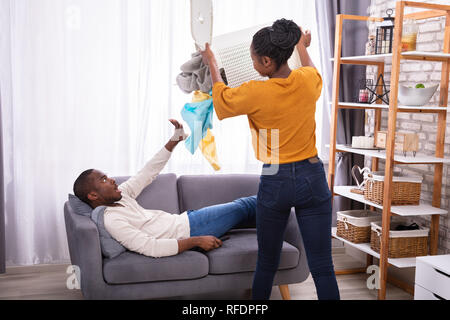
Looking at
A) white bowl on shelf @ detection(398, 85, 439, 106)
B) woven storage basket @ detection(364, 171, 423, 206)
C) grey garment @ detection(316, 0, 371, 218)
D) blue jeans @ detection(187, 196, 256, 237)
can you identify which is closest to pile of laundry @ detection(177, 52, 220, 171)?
blue jeans @ detection(187, 196, 256, 237)

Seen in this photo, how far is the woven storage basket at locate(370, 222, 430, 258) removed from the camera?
2.96 meters

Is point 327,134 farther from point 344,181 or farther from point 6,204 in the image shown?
point 6,204

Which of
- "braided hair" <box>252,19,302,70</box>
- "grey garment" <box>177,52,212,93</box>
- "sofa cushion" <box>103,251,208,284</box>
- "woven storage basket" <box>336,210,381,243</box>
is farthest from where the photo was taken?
"woven storage basket" <box>336,210,381,243</box>

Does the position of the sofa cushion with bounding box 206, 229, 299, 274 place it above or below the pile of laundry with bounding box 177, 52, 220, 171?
below

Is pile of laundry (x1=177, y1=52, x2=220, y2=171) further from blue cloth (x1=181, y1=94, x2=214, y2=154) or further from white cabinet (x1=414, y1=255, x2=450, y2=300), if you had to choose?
white cabinet (x1=414, y1=255, x2=450, y2=300)

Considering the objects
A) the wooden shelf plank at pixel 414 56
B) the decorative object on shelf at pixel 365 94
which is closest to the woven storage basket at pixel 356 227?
the decorative object on shelf at pixel 365 94

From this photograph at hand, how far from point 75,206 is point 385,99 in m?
2.14

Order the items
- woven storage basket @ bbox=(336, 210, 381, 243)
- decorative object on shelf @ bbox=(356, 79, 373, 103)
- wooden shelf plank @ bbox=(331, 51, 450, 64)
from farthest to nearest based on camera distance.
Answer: decorative object on shelf @ bbox=(356, 79, 373, 103) < woven storage basket @ bbox=(336, 210, 381, 243) < wooden shelf plank @ bbox=(331, 51, 450, 64)

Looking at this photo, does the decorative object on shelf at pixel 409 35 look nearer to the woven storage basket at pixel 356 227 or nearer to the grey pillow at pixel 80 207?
the woven storage basket at pixel 356 227

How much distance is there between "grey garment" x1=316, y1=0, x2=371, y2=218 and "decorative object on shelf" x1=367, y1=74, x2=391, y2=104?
199mm

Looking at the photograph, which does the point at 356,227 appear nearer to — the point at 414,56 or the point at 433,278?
the point at 433,278

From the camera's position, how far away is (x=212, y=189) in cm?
315

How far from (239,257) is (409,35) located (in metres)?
1.59

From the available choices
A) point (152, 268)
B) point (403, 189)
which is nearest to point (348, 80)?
point (403, 189)
